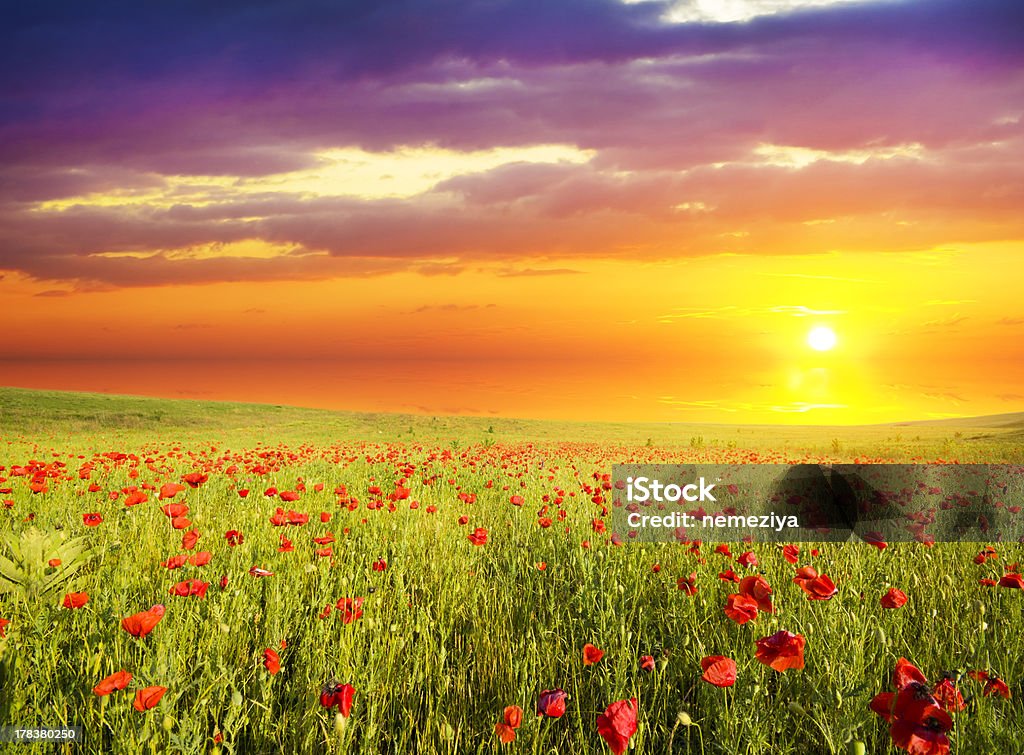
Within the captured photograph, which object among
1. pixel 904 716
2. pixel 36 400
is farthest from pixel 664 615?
pixel 36 400

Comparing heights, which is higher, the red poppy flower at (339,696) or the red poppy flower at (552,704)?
the red poppy flower at (552,704)

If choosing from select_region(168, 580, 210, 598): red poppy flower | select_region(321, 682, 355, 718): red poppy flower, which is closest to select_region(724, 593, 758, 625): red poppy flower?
select_region(321, 682, 355, 718): red poppy flower

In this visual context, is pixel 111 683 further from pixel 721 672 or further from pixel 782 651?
pixel 782 651

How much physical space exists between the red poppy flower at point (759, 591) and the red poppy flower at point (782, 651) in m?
0.45

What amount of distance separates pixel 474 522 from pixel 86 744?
460 cm

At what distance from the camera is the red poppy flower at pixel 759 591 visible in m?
2.57

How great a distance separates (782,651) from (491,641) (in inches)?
80.4

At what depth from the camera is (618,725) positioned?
180cm

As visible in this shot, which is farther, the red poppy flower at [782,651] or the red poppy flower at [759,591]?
the red poppy flower at [759,591]

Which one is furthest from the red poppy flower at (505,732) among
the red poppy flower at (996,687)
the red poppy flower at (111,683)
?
the red poppy flower at (996,687)

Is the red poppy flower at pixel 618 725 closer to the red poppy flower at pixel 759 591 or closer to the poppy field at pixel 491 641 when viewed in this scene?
the poppy field at pixel 491 641

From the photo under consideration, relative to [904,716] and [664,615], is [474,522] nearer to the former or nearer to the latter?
[664,615]

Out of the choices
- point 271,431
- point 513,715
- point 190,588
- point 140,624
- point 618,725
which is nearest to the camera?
point 618,725

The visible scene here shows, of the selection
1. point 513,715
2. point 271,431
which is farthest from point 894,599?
point 271,431
